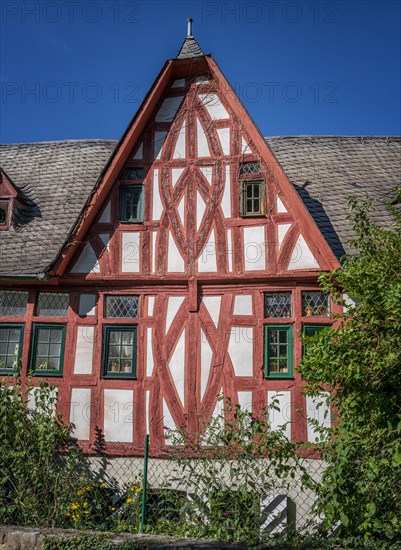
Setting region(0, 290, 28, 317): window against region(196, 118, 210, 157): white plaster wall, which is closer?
region(0, 290, 28, 317): window

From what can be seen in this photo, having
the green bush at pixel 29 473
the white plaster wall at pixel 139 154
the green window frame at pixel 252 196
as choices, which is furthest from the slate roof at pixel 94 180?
the green bush at pixel 29 473

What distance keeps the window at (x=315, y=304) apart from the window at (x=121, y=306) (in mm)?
3300

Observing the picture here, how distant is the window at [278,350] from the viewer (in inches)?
401

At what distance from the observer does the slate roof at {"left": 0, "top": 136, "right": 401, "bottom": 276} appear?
11586 millimetres

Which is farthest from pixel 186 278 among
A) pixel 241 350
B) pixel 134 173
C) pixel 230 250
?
pixel 134 173

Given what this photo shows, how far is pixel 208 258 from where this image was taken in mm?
10758

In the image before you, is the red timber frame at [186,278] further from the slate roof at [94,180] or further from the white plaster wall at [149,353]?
the slate roof at [94,180]

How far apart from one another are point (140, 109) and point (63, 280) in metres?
A: 3.80

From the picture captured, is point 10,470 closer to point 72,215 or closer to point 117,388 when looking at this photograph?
point 117,388

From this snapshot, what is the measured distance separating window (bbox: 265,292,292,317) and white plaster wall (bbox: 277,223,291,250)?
933mm

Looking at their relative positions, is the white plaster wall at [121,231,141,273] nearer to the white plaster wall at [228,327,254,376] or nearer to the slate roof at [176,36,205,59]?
the white plaster wall at [228,327,254,376]

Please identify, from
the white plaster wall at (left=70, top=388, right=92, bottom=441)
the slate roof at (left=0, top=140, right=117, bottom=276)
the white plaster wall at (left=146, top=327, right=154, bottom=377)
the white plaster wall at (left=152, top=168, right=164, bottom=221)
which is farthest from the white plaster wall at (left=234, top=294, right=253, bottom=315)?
the slate roof at (left=0, top=140, right=117, bottom=276)

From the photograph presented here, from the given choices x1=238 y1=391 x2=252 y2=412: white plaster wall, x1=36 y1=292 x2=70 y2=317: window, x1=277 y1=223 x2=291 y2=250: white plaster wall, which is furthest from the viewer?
x1=36 y1=292 x2=70 y2=317: window

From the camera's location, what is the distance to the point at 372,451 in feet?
19.0
